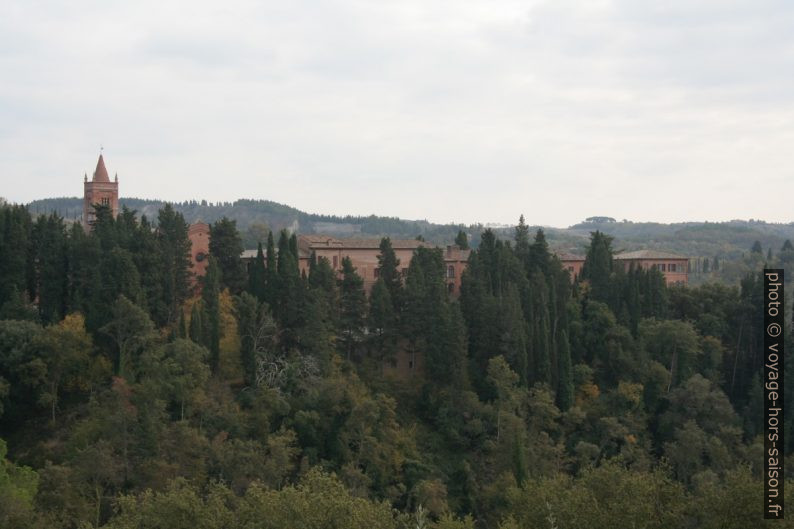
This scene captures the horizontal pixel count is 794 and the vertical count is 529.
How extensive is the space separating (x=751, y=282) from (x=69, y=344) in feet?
139

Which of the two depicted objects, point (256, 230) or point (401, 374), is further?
point (256, 230)

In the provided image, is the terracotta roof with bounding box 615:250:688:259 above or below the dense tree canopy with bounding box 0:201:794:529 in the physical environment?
above

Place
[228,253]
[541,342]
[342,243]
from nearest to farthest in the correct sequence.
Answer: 1. [541,342]
2. [228,253]
3. [342,243]

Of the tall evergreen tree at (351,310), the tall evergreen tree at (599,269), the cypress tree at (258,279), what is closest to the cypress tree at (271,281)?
the cypress tree at (258,279)

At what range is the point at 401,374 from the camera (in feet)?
163

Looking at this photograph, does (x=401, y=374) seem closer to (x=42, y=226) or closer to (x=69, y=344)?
(x=69, y=344)

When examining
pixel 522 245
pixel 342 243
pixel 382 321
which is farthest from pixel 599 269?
pixel 382 321

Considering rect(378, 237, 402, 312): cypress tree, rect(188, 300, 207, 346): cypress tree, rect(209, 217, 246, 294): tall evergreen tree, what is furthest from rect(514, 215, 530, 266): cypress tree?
rect(188, 300, 207, 346): cypress tree

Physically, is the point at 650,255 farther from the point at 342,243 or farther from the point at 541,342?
the point at 541,342

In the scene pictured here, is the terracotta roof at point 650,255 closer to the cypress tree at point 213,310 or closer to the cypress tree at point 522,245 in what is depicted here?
the cypress tree at point 522,245

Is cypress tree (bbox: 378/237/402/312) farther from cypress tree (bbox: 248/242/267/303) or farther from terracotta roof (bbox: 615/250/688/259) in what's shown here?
terracotta roof (bbox: 615/250/688/259)

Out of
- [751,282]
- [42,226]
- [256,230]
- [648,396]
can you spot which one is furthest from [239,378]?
[256,230]

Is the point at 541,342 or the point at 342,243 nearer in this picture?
the point at 541,342

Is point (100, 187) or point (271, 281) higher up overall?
point (100, 187)
